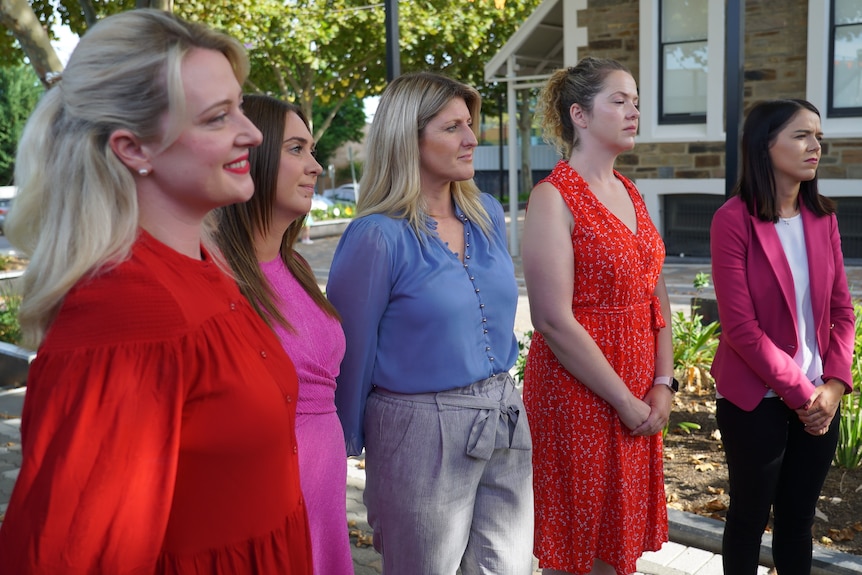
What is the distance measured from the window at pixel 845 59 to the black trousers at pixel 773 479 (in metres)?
10.5

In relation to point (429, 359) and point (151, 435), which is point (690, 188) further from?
point (151, 435)

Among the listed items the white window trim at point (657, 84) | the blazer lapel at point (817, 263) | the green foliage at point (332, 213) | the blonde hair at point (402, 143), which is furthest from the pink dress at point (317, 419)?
the green foliage at point (332, 213)

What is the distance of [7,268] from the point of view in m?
14.6

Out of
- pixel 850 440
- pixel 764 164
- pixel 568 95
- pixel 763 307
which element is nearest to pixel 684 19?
pixel 850 440

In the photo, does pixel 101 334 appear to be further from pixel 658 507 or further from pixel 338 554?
pixel 658 507

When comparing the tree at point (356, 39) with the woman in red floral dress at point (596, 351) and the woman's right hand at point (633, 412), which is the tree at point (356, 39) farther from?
the woman's right hand at point (633, 412)

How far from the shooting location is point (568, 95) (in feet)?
10.6

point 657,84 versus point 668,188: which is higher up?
point 657,84

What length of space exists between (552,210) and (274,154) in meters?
1.00

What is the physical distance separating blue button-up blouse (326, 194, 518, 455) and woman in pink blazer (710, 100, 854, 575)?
0.94 metres

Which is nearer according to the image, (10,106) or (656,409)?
(656,409)

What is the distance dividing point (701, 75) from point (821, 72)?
1733 millimetres

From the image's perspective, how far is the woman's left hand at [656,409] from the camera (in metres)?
3.05

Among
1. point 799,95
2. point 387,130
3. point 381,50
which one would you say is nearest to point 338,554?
point 387,130
